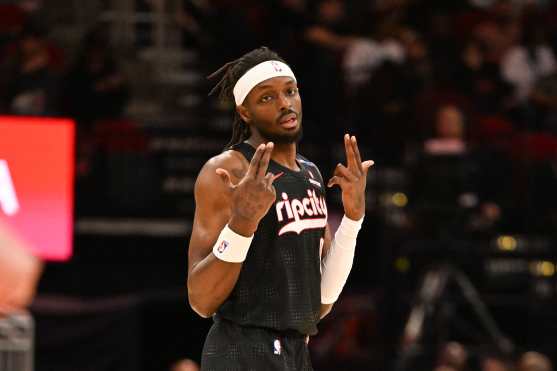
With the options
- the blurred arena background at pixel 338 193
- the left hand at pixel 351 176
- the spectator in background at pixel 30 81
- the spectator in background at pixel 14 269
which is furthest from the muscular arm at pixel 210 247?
the spectator in background at pixel 30 81

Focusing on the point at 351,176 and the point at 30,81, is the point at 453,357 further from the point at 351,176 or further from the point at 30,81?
the point at 351,176

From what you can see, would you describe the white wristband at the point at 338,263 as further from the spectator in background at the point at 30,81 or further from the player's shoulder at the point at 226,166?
the spectator in background at the point at 30,81

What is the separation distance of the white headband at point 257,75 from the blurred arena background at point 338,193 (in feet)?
13.3

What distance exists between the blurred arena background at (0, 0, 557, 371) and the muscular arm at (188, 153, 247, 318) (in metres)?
4.22

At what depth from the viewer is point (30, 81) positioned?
461 inches

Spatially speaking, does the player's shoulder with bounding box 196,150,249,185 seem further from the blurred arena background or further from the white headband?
the blurred arena background

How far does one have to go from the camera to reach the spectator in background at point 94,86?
38.8ft

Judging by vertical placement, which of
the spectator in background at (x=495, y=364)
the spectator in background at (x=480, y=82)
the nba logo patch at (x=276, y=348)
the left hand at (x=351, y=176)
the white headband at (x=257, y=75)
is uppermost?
the spectator in background at (x=480, y=82)

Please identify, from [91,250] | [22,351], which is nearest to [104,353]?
[91,250]

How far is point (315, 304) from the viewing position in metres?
5.00

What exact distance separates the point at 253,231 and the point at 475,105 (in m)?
8.94

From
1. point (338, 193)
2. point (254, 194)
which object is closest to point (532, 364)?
point (338, 193)

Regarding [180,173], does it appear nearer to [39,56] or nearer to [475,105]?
[39,56]

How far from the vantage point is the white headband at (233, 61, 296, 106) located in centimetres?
501
